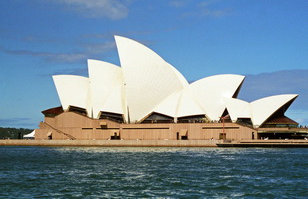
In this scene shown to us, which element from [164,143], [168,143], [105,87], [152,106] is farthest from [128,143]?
[105,87]

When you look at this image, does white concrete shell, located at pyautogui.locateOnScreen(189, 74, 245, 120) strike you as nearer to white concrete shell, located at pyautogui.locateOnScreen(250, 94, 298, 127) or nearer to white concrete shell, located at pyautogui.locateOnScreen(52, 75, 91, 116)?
white concrete shell, located at pyautogui.locateOnScreen(250, 94, 298, 127)

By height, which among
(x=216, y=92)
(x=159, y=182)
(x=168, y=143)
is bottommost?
(x=159, y=182)

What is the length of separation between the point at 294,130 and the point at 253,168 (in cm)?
4072

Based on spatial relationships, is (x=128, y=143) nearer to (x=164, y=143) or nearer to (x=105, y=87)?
(x=164, y=143)

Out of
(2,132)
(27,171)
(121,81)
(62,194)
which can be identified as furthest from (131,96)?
(2,132)

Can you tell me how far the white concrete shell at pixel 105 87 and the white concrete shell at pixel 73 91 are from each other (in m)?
2.26

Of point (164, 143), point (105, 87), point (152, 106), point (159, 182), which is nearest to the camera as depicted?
point (159, 182)

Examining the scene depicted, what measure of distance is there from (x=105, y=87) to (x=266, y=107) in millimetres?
27470

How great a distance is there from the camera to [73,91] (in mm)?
81250

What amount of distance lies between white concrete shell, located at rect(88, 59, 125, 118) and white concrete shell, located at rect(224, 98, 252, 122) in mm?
18555

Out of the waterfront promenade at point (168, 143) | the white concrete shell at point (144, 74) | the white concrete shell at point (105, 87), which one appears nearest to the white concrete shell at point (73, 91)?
the white concrete shell at point (105, 87)

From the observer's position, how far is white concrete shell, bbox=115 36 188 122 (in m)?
73.7

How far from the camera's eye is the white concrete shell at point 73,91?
80.6m

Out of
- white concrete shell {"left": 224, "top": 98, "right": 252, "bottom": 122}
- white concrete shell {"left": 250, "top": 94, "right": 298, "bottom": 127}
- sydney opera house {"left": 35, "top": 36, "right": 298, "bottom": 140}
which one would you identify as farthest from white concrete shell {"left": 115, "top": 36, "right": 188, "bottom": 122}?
white concrete shell {"left": 250, "top": 94, "right": 298, "bottom": 127}
